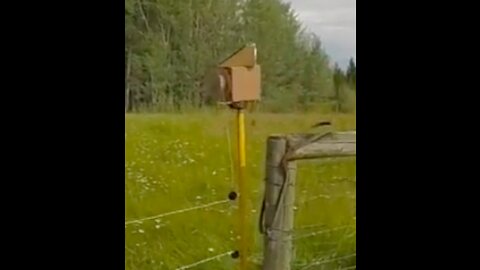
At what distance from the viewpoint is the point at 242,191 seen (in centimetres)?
153

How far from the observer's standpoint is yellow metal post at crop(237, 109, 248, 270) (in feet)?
4.97

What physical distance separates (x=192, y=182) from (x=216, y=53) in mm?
267

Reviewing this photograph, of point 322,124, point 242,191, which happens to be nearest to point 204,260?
point 242,191

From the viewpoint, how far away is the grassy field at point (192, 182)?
59.6 inches

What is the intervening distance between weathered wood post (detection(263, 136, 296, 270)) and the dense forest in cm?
9

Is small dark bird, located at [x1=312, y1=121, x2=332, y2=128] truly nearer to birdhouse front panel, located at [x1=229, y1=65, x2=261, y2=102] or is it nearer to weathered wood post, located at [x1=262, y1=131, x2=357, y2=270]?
weathered wood post, located at [x1=262, y1=131, x2=357, y2=270]

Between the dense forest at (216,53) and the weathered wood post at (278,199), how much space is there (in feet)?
0.29

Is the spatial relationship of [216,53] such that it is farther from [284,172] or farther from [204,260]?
[204,260]

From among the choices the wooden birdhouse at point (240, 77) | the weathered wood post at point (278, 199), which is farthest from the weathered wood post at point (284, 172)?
the wooden birdhouse at point (240, 77)
